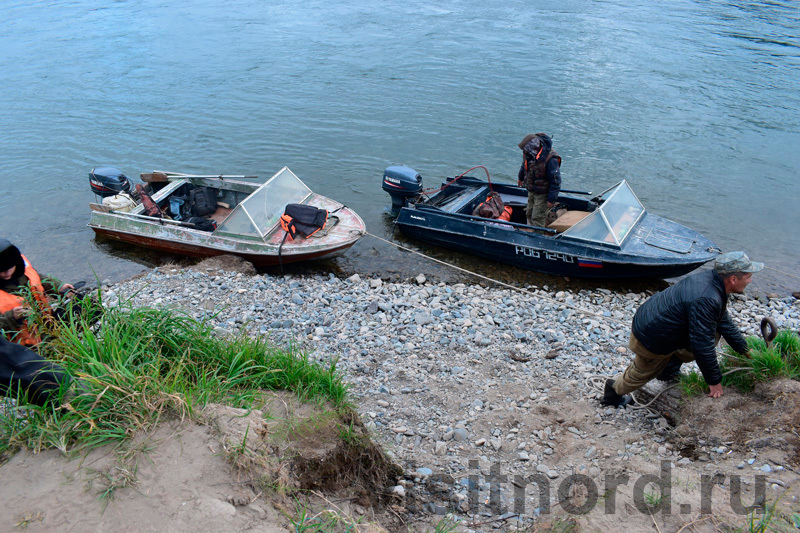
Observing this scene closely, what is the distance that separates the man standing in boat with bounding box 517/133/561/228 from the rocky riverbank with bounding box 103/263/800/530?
176cm

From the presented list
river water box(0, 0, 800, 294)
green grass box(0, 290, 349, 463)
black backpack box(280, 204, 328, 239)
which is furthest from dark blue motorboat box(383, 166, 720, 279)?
green grass box(0, 290, 349, 463)

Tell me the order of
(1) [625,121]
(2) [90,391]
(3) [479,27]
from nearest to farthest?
(2) [90,391]
(1) [625,121]
(3) [479,27]

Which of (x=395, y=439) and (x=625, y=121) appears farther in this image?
(x=625, y=121)

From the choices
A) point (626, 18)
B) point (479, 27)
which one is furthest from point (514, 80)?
point (626, 18)

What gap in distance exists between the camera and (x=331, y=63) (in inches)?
922

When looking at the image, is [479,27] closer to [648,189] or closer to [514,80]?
[514,80]

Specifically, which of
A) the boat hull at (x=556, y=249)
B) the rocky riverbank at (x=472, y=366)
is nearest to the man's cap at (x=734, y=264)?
the rocky riverbank at (x=472, y=366)

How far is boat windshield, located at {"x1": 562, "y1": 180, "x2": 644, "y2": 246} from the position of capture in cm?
992

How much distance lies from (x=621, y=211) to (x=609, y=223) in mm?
658

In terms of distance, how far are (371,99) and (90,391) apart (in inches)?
721

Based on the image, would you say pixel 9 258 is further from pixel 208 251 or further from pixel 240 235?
pixel 208 251

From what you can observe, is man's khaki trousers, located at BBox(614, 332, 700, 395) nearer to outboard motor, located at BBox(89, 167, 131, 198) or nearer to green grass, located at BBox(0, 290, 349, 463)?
green grass, located at BBox(0, 290, 349, 463)

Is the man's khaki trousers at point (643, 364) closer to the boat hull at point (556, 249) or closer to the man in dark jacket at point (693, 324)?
the man in dark jacket at point (693, 324)

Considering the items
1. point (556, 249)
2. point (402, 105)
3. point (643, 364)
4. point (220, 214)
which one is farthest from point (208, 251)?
→ point (402, 105)
